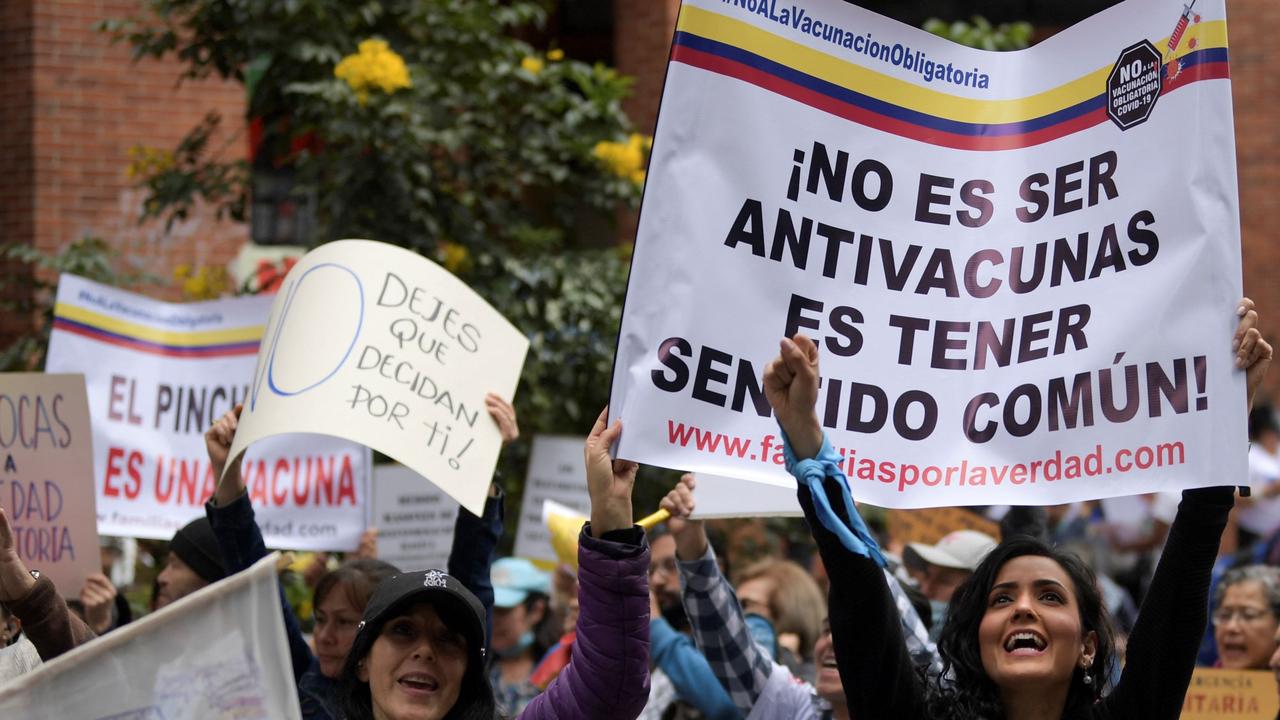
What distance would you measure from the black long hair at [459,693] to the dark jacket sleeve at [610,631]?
0.81 feet

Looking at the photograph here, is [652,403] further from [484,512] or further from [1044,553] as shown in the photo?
[484,512]

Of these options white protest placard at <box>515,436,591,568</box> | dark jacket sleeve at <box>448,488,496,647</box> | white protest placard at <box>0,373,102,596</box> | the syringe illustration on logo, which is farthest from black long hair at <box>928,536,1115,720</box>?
white protest placard at <box>515,436,591,568</box>

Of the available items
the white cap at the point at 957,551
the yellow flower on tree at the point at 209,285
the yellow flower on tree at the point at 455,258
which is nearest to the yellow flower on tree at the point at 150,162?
the yellow flower on tree at the point at 209,285

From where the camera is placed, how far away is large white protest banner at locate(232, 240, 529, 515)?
416 cm

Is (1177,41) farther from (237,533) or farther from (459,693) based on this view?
(237,533)

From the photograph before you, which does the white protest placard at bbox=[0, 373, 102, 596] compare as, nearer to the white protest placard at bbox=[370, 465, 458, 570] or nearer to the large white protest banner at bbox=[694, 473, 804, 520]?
the large white protest banner at bbox=[694, 473, 804, 520]

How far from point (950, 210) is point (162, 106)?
7.77 metres

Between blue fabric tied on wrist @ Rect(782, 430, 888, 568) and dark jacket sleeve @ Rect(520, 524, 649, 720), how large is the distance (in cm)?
43

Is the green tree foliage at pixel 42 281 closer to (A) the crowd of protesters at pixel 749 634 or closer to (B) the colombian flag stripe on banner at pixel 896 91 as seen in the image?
(A) the crowd of protesters at pixel 749 634

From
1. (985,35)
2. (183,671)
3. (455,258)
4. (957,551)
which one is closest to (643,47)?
(985,35)

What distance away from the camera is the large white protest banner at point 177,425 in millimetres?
6086

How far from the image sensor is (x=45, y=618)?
3.81 metres

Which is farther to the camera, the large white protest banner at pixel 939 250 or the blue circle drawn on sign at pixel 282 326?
the blue circle drawn on sign at pixel 282 326

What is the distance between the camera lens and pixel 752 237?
3.40 meters
